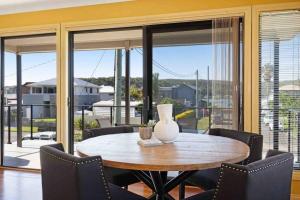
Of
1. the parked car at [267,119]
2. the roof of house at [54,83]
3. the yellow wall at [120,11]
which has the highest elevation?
the yellow wall at [120,11]

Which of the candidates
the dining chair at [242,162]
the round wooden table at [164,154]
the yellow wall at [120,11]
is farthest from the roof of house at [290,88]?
the round wooden table at [164,154]

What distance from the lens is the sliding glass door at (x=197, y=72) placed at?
3387 millimetres

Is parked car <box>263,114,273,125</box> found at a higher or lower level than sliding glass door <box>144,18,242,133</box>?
lower

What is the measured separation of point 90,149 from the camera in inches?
79.0

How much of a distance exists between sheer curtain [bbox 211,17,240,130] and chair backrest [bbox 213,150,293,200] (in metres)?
1.78

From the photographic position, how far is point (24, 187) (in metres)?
3.60

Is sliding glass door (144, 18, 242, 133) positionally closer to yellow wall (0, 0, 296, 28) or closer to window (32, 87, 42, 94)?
yellow wall (0, 0, 296, 28)

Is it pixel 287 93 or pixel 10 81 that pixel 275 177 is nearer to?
pixel 287 93

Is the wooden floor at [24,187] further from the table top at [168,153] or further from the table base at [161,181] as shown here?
the table top at [168,153]

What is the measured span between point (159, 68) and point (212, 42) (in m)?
0.77

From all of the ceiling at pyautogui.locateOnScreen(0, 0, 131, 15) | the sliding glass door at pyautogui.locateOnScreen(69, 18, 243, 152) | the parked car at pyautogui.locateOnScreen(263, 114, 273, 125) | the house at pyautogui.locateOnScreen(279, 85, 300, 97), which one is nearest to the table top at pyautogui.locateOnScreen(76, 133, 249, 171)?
the sliding glass door at pyautogui.locateOnScreen(69, 18, 243, 152)

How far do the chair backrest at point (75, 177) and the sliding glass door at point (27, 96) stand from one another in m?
3.08

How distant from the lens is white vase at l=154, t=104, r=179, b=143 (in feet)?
7.14

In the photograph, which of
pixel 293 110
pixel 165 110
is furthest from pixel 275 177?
pixel 293 110
